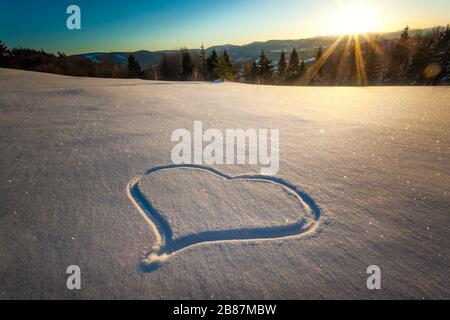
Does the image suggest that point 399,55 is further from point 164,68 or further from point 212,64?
point 164,68

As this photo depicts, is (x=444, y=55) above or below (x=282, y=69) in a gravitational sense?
below

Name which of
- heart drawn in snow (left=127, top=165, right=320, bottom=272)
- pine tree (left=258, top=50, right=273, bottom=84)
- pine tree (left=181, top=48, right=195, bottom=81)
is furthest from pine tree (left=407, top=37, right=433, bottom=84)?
heart drawn in snow (left=127, top=165, right=320, bottom=272)

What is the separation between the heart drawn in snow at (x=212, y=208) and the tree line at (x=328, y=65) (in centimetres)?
2166

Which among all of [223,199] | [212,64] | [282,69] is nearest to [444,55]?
[282,69]

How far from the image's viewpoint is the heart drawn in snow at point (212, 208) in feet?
4.57

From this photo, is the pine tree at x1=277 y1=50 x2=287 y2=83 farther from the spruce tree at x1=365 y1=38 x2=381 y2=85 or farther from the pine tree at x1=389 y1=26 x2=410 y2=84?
the pine tree at x1=389 y1=26 x2=410 y2=84

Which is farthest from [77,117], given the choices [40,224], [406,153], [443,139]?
[443,139]

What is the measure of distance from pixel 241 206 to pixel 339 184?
0.84 metres

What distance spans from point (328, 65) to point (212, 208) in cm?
5313

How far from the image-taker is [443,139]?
2691 mm

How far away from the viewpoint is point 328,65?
46.5 meters

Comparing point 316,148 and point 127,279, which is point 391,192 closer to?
point 316,148

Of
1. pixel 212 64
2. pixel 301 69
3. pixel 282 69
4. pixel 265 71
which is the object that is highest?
pixel 212 64
